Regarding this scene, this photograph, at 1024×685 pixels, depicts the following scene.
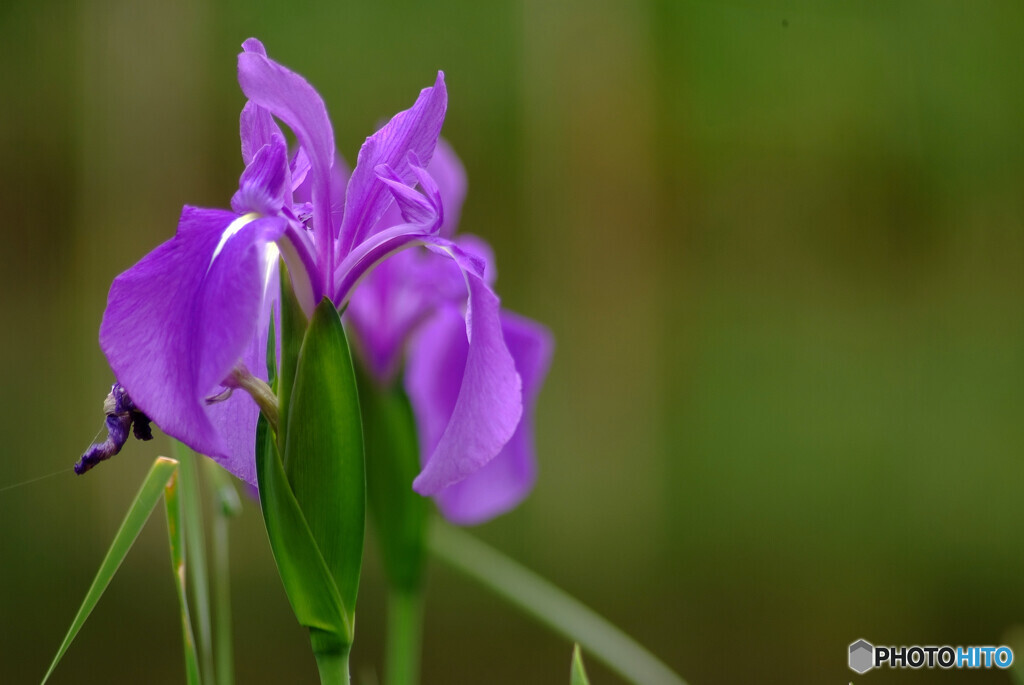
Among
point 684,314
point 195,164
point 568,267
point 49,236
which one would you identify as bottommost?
point 684,314

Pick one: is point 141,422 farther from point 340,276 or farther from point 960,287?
point 960,287

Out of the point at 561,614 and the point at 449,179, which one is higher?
the point at 449,179

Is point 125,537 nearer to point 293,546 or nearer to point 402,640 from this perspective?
point 293,546

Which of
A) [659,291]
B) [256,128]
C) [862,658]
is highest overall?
[256,128]

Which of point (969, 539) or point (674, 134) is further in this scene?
point (674, 134)

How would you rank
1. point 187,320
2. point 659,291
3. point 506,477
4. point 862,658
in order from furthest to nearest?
point 659,291
point 506,477
point 862,658
point 187,320

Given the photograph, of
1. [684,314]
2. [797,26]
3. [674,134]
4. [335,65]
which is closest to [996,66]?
[797,26]

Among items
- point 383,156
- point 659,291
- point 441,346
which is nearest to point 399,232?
point 383,156

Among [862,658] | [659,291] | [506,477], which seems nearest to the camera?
[862,658]
